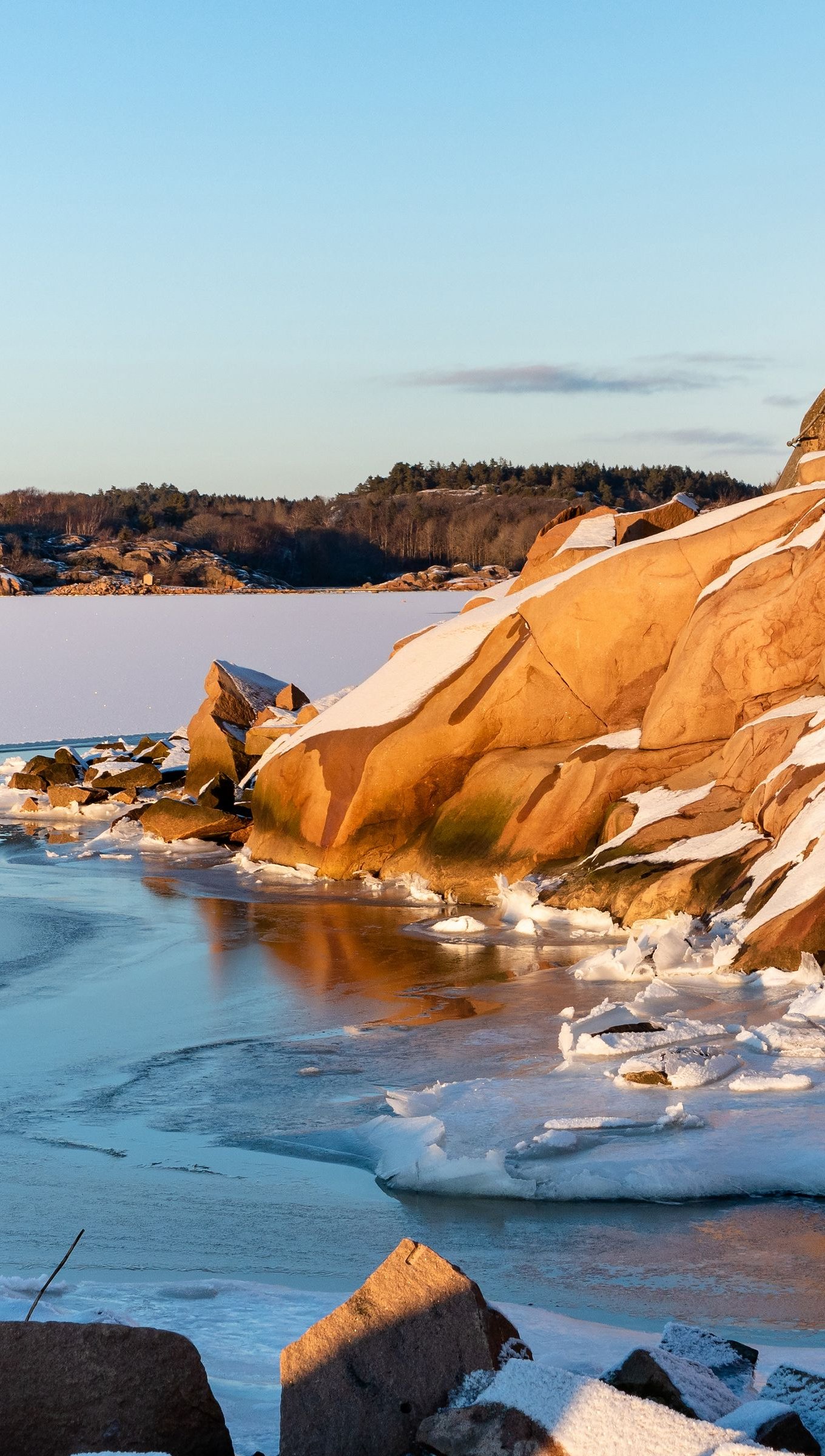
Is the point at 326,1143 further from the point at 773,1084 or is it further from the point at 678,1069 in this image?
the point at 773,1084

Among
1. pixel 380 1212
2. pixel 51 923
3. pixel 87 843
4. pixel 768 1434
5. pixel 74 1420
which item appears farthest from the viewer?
pixel 87 843

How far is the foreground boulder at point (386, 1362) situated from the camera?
128 inches

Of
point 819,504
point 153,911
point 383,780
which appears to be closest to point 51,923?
point 153,911

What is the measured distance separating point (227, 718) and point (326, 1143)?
39.4 feet

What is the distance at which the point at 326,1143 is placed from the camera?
6.47 metres

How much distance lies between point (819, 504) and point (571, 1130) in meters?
7.48

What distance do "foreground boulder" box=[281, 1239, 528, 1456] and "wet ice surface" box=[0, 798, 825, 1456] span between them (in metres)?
0.24

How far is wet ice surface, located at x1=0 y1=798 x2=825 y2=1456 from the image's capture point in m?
4.77

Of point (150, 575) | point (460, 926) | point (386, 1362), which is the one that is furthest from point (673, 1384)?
point (150, 575)

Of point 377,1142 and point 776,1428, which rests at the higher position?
point 776,1428

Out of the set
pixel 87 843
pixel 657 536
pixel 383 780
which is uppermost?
pixel 657 536

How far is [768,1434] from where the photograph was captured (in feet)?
9.95

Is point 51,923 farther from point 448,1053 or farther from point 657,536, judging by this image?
point 657,536

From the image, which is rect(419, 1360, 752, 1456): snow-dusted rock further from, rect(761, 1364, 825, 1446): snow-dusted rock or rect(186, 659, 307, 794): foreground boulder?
rect(186, 659, 307, 794): foreground boulder
